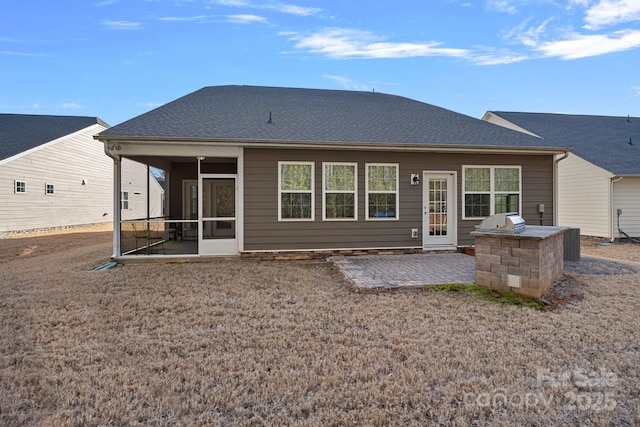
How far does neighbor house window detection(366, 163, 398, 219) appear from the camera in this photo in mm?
8711

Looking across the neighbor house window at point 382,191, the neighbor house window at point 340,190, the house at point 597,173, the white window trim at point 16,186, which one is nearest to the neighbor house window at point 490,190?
the neighbor house window at point 382,191

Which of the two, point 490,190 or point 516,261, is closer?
point 516,261

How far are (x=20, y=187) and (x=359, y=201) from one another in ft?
49.3

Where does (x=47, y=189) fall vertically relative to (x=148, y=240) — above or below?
above

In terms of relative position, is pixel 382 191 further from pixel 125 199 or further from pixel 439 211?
pixel 125 199

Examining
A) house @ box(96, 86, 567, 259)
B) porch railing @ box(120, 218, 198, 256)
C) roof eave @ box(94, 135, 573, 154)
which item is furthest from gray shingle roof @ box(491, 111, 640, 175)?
porch railing @ box(120, 218, 198, 256)

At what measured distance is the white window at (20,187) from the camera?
14.4 metres

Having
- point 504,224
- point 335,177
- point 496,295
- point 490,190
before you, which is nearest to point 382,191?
point 335,177

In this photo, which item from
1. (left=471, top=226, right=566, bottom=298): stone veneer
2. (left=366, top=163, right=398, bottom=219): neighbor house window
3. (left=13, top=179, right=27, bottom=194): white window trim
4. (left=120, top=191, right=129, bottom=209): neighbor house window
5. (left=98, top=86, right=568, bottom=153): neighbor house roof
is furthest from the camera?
(left=120, top=191, right=129, bottom=209): neighbor house window

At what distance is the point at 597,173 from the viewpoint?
12.8m

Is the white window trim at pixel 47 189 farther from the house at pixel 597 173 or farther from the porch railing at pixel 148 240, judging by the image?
the house at pixel 597 173

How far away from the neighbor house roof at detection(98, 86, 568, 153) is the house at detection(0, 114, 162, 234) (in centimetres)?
957

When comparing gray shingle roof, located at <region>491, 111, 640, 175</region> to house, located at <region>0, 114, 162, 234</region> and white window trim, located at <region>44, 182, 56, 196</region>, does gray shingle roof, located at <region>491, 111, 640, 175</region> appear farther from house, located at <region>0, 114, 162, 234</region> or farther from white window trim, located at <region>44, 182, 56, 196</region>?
white window trim, located at <region>44, 182, 56, 196</region>

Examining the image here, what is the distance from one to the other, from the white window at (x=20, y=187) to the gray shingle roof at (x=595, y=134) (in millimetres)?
21181
